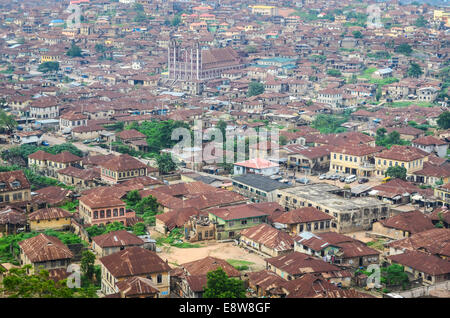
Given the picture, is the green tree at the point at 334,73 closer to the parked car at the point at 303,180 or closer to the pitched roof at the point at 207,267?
the parked car at the point at 303,180

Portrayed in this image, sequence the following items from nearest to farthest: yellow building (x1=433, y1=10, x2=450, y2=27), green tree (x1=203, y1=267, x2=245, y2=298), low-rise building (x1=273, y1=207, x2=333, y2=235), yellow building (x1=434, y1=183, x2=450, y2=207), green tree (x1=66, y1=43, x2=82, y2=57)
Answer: green tree (x1=203, y1=267, x2=245, y2=298), low-rise building (x1=273, y1=207, x2=333, y2=235), yellow building (x1=434, y1=183, x2=450, y2=207), green tree (x1=66, y1=43, x2=82, y2=57), yellow building (x1=433, y1=10, x2=450, y2=27)

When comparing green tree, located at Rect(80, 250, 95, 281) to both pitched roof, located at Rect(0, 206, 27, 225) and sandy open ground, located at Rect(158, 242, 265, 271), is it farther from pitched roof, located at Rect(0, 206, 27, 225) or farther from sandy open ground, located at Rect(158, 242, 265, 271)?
pitched roof, located at Rect(0, 206, 27, 225)

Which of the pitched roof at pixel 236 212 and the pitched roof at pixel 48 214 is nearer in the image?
the pitched roof at pixel 236 212

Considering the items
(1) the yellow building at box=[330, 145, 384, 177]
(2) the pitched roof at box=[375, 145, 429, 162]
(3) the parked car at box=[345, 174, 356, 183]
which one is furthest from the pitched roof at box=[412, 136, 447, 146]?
(3) the parked car at box=[345, 174, 356, 183]

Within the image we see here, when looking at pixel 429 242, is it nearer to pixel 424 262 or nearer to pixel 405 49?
pixel 424 262

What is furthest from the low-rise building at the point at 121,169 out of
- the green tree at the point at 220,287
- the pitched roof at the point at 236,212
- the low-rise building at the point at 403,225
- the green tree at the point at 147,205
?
the green tree at the point at 220,287

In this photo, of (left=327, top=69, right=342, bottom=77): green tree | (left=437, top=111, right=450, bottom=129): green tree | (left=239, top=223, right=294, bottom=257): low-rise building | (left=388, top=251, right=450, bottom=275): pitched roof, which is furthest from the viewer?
(left=327, top=69, right=342, bottom=77): green tree

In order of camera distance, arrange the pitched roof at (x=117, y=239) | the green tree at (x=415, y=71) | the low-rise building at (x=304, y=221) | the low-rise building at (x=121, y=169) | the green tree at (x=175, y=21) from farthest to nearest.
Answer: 1. the green tree at (x=175, y=21)
2. the green tree at (x=415, y=71)
3. the low-rise building at (x=121, y=169)
4. the low-rise building at (x=304, y=221)
5. the pitched roof at (x=117, y=239)
